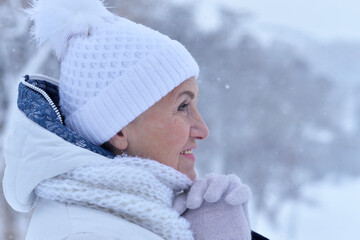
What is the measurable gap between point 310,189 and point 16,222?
22.1ft

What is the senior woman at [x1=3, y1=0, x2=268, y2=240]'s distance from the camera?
3.09 feet

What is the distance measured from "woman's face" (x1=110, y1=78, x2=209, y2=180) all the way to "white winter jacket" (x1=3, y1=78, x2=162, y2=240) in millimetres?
172

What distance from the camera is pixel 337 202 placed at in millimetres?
8867

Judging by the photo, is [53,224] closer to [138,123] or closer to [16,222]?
[138,123]

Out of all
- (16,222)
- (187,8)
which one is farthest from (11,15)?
(187,8)

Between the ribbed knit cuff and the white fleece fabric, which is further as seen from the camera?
the ribbed knit cuff

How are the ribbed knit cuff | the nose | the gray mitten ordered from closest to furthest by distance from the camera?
the gray mitten, the ribbed knit cuff, the nose

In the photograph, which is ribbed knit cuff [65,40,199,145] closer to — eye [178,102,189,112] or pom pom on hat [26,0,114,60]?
eye [178,102,189,112]

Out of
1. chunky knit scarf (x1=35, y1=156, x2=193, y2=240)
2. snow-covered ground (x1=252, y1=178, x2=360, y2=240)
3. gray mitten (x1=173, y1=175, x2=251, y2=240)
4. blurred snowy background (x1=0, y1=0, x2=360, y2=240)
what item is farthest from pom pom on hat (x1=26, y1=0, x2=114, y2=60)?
snow-covered ground (x1=252, y1=178, x2=360, y2=240)

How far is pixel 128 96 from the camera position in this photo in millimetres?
1135

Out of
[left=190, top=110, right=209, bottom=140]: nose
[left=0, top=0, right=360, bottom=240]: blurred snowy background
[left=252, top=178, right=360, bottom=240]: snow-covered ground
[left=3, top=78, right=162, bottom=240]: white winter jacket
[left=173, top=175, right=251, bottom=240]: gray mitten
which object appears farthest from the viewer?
[left=0, top=0, right=360, bottom=240]: blurred snowy background

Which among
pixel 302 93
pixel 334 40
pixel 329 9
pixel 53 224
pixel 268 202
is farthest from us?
pixel 329 9

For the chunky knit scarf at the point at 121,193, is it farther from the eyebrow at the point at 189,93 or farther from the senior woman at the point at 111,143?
the eyebrow at the point at 189,93

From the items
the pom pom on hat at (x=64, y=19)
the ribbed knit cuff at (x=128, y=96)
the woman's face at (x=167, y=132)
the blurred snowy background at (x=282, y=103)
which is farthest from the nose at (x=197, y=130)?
the blurred snowy background at (x=282, y=103)
